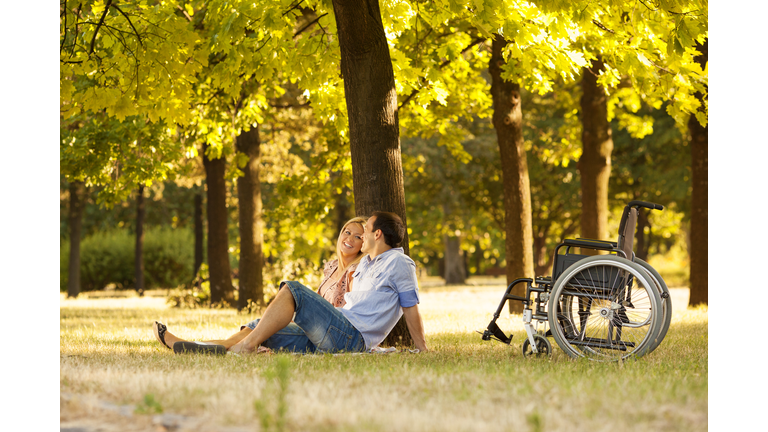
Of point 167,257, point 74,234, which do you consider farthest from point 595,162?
point 167,257

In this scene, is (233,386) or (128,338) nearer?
(233,386)

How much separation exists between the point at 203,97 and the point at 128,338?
478 centimetres

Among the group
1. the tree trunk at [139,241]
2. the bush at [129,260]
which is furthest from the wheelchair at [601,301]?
the bush at [129,260]

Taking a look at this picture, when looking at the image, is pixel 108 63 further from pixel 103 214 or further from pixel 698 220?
pixel 103 214

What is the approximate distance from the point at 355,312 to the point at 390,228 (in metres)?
0.77

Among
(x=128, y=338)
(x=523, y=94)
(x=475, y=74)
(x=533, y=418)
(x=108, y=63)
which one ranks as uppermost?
(x=523, y=94)

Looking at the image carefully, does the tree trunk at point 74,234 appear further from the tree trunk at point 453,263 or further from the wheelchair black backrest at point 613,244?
the wheelchair black backrest at point 613,244

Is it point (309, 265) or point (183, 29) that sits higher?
point (183, 29)

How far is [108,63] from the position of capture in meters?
7.57

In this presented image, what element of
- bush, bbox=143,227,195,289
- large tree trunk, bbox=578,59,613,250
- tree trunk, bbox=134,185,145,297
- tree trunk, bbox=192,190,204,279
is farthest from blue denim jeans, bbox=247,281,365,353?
bush, bbox=143,227,195,289

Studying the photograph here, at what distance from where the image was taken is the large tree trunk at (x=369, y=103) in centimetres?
664

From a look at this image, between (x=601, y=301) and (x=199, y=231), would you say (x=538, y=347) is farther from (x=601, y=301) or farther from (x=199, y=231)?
(x=199, y=231)
